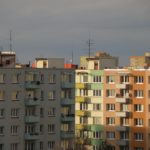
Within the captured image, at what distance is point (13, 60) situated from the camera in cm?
13425

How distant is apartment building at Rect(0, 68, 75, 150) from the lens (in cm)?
12656

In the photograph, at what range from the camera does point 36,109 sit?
425 ft

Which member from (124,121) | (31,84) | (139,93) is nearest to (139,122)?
(124,121)

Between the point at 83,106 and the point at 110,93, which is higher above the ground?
the point at 110,93

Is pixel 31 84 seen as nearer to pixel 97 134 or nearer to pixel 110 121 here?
pixel 110 121

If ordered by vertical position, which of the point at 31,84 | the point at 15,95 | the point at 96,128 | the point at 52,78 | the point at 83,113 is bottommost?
the point at 96,128

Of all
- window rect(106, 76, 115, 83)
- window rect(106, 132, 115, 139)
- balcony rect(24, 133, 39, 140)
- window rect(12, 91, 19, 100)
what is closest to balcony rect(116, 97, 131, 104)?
window rect(106, 76, 115, 83)

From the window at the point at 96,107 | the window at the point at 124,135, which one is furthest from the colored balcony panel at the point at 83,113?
the window at the point at 124,135

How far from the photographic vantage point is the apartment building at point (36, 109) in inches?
4983

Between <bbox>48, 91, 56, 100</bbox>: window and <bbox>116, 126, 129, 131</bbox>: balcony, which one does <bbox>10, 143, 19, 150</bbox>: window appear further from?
<bbox>116, 126, 129, 131</bbox>: balcony

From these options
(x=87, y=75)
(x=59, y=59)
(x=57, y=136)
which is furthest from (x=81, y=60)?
(x=57, y=136)

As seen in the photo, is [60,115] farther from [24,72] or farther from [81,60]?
[81,60]

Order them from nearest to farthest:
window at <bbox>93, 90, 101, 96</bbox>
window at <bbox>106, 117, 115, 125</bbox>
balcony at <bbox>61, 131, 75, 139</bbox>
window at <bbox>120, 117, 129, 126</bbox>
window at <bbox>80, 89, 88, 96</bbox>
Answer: balcony at <bbox>61, 131, 75, 139</bbox>
window at <bbox>120, 117, 129, 126</bbox>
window at <bbox>106, 117, 115, 125</bbox>
window at <bbox>93, 90, 101, 96</bbox>
window at <bbox>80, 89, 88, 96</bbox>

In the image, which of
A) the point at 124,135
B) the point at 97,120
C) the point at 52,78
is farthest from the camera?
the point at 97,120
